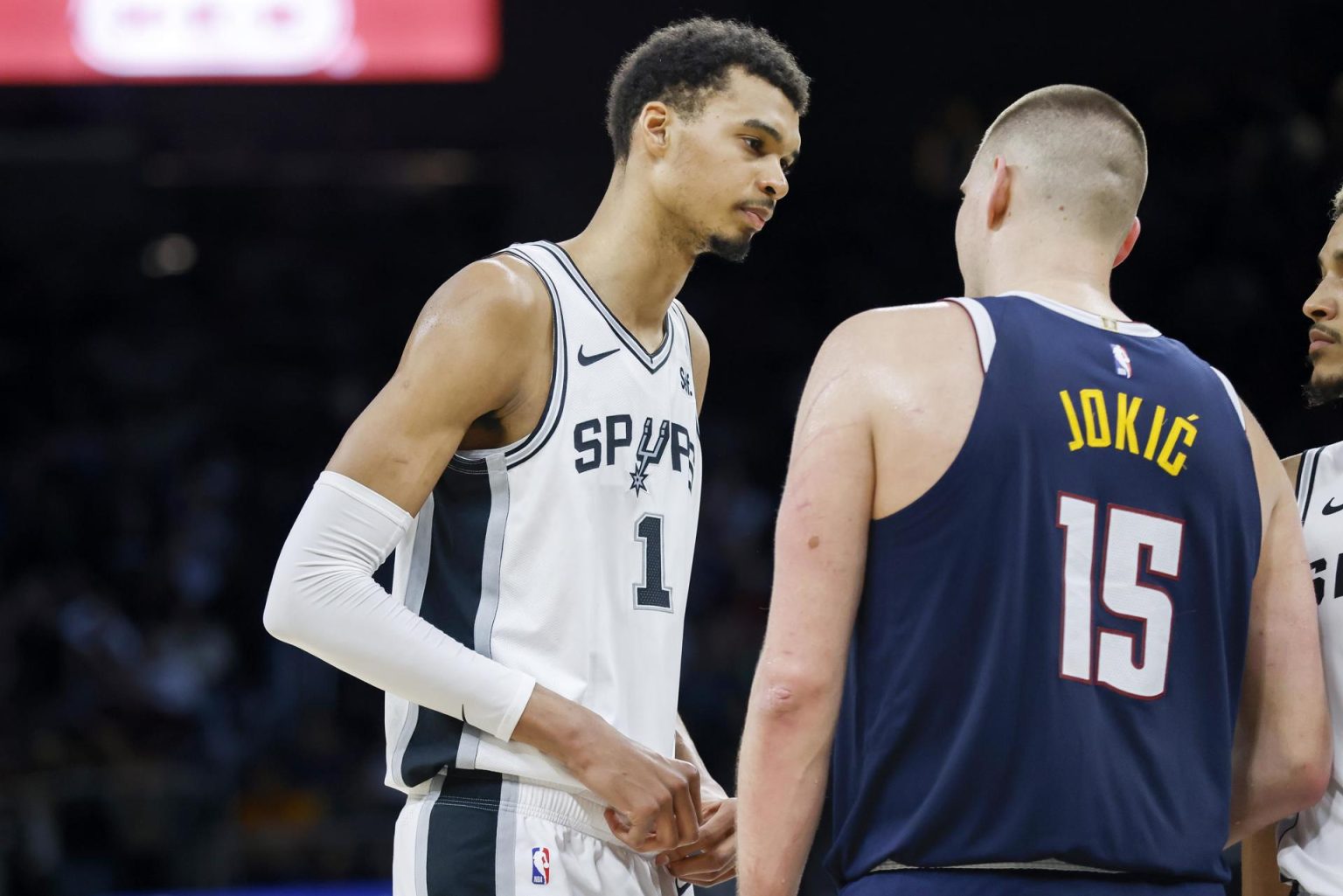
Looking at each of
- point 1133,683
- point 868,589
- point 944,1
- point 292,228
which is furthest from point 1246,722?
point 292,228

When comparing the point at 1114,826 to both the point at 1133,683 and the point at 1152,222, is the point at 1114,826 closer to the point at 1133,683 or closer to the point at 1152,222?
the point at 1133,683

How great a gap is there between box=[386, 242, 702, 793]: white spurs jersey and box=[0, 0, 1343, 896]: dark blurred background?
6070mm

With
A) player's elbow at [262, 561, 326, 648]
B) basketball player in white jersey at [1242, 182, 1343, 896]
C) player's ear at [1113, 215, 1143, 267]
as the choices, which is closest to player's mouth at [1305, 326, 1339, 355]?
basketball player in white jersey at [1242, 182, 1343, 896]

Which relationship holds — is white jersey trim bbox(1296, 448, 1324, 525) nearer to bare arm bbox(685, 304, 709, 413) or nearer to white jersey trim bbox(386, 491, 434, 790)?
bare arm bbox(685, 304, 709, 413)

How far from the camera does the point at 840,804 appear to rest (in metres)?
2.43

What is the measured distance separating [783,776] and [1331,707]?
50.0 inches

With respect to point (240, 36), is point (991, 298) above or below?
below

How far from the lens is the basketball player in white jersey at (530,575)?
280 cm

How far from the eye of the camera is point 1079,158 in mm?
2641

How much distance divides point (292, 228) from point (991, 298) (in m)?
13.1

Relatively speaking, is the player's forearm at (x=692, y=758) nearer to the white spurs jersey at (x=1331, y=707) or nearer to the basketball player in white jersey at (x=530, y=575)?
the basketball player in white jersey at (x=530, y=575)

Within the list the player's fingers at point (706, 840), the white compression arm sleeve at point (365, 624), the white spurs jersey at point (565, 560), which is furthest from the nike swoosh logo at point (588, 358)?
the player's fingers at point (706, 840)

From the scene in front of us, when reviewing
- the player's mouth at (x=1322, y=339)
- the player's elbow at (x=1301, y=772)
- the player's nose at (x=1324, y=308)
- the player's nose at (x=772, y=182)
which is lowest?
the player's elbow at (x=1301, y=772)

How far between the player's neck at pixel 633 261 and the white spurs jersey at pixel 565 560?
10cm
